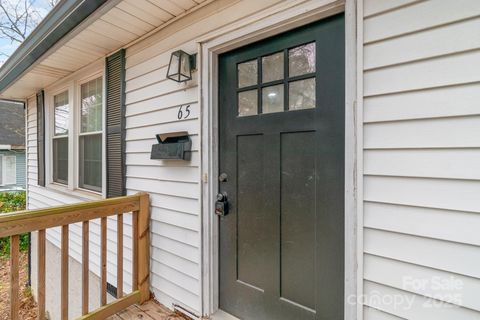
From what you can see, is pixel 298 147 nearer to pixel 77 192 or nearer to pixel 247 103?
pixel 247 103

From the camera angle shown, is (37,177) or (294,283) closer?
(294,283)

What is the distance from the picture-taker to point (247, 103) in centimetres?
178

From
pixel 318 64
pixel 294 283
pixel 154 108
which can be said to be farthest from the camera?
pixel 154 108

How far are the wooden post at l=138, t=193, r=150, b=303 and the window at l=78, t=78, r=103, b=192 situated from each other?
3.86 feet

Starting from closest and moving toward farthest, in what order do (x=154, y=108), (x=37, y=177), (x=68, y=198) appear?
(x=154, y=108) < (x=68, y=198) < (x=37, y=177)

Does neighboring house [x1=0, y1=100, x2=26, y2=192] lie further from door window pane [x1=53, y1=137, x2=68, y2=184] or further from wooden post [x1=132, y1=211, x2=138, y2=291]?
wooden post [x1=132, y1=211, x2=138, y2=291]

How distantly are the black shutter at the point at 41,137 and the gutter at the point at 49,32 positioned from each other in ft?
2.85

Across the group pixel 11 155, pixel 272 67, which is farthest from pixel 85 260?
pixel 11 155

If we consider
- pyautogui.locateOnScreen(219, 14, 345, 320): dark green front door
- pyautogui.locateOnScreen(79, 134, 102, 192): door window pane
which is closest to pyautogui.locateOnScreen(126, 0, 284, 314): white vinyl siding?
pyautogui.locateOnScreen(219, 14, 345, 320): dark green front door

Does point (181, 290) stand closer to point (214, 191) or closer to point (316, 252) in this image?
point (214, 191)

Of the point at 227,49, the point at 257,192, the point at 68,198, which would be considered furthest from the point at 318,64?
the point at 68,198

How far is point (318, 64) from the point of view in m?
1.44

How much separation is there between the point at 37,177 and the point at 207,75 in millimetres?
4372

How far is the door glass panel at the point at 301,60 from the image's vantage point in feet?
4.88
